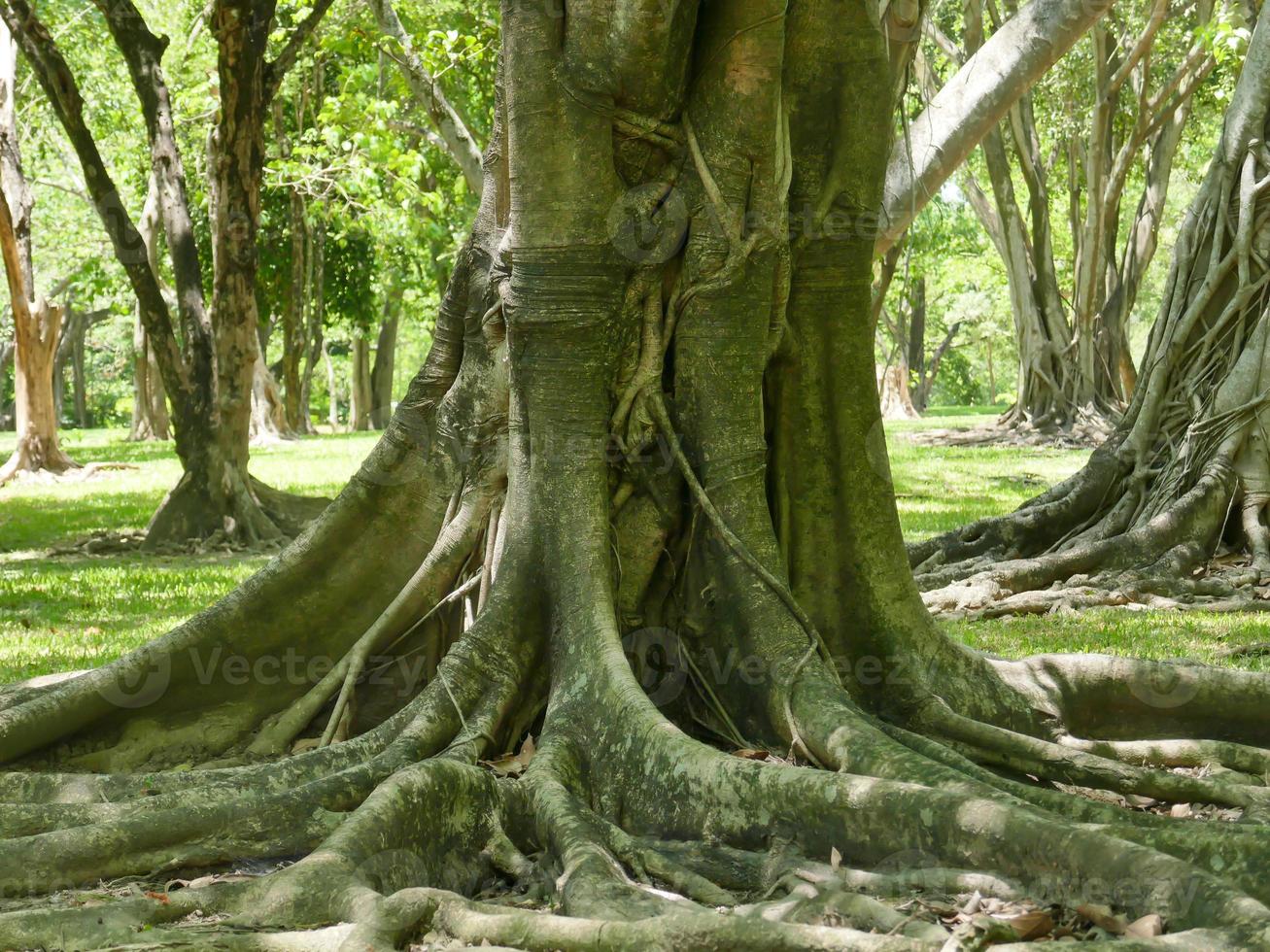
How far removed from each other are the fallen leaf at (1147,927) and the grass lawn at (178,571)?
4109 mm

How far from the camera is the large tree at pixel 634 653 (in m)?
3.58

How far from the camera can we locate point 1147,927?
3096 millimetres

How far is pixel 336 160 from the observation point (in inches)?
744

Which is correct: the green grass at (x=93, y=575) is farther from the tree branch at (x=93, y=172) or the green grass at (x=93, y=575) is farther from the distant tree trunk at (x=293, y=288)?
the distant tree trunk at (x=293, y=288)

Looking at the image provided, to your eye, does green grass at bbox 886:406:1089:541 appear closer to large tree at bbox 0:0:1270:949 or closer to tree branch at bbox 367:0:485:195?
tree branch at bbox 367:0:485:195

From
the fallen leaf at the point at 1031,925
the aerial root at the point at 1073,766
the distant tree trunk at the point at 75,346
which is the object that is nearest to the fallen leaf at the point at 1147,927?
the fallen leaf at the point at 1031,925

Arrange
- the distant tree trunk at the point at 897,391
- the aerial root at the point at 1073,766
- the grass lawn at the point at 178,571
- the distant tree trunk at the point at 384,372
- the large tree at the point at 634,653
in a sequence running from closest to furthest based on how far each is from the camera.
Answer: the large tree at the point at 634,653
the aerial root at the point at 1073,766
the grass lawn at the point at 178,571
the distant tree trunk at the point at 897,391
the distant tree trunk at the point at 384,372

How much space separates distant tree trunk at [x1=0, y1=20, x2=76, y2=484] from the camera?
55.3ft

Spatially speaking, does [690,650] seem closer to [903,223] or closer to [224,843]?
[224,843]

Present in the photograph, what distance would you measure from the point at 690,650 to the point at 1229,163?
6.71 m

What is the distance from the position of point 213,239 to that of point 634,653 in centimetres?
836

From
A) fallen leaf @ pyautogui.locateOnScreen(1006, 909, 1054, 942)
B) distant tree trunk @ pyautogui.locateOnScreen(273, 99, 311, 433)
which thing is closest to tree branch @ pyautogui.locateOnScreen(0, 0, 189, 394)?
fallen leaf @ pyautogui.locateOnScreen(1006, 909, 1054, 942)

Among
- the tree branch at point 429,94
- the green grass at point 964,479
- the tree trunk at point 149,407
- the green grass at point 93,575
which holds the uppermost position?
the tree branch at point 429,94

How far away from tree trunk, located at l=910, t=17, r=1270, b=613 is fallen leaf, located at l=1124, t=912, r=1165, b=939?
546cm
